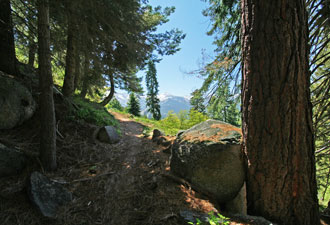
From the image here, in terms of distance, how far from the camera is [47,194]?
1.96 m

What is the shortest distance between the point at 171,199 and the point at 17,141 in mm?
3176

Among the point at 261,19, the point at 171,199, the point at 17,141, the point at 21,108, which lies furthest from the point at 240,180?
the point at 21,108

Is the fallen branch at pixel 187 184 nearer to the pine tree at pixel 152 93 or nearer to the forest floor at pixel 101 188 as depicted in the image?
the forest floor at pixel 101 188

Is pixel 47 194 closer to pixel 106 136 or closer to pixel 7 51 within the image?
pixel 106 136

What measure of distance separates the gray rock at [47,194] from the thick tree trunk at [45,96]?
50 cm

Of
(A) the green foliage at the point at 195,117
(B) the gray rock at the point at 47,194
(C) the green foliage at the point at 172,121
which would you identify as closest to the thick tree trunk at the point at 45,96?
(B) the gray rock at the point at 47,194

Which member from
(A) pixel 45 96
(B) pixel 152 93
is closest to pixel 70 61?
(A) pixel 45 96

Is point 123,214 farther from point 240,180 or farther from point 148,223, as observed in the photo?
point 240,180

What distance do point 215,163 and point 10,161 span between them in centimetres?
333

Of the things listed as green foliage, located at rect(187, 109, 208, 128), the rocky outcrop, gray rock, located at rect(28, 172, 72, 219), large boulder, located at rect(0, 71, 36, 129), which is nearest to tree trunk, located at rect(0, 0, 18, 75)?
large boulder, located at rect(0, 71, 36, 129)

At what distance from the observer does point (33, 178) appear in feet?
6.72

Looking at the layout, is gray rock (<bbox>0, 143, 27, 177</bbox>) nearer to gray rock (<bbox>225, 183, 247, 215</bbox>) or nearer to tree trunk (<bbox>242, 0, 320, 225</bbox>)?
gray rock (<bbox>225, 183, 247, 215</bbox>)

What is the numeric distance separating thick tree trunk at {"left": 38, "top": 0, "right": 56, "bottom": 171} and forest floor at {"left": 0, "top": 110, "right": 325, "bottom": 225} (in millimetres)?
217

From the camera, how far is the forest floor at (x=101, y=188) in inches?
69.6
